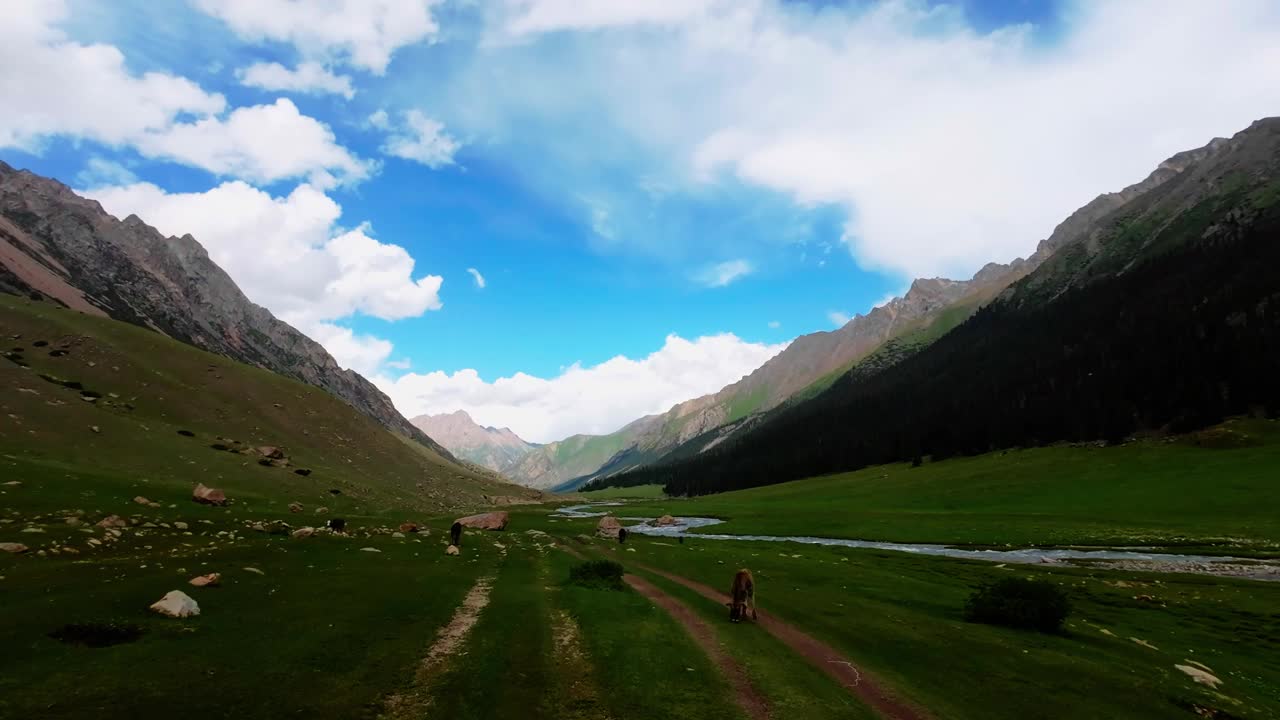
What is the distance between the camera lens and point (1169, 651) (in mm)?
23859

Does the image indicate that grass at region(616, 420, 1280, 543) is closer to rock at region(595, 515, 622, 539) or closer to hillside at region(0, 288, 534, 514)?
rock at region(595, 515, 622, 539)

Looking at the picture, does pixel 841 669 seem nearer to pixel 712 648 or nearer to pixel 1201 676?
pixel 712 648

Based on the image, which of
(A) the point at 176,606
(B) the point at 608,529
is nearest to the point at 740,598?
(A) the point at 176,606

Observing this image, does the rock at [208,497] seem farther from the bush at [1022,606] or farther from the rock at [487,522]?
the bush at [1022,606]

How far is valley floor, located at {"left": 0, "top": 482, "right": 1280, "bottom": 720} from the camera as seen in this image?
13289 millimetres

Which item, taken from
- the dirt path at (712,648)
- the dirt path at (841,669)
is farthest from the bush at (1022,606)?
the dirt path at (712,648)

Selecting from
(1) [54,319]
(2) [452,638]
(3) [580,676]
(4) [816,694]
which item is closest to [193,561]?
(2) [452,638]

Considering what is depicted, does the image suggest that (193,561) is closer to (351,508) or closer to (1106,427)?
(351,508)

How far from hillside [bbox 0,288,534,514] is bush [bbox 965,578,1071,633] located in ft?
169

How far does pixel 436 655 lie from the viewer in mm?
16781

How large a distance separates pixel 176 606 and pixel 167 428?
68898mm

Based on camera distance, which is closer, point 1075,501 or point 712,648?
point 712,648

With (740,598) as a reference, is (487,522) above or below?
below

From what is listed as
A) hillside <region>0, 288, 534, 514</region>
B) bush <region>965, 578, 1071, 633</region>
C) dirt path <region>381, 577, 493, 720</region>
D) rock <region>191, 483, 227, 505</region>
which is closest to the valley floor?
dirt path <region>381, 577, 493, 720</region>
